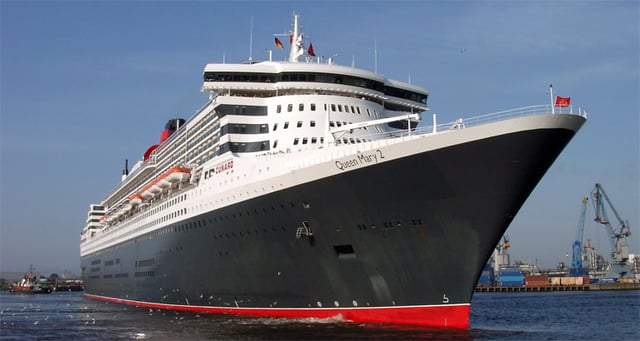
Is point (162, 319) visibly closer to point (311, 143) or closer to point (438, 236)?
point (311, 143)

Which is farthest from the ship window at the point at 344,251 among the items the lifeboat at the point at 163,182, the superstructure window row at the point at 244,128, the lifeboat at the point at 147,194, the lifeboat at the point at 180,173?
the lifeboat at the point at 147,194

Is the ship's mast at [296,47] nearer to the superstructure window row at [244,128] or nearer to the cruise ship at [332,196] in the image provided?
the cruise ship at [332,196]

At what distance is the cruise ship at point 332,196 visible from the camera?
21.2 meters

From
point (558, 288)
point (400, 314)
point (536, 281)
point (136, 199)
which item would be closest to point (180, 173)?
point (136, 199)

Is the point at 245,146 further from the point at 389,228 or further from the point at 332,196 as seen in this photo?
the point at 389,228

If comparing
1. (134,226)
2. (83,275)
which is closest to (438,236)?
(134,226)

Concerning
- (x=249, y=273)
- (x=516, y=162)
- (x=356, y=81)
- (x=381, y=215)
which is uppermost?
(x=356, y=81)

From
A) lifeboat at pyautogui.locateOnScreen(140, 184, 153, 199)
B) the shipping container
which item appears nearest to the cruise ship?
lifeboat at pyautogui.locateOnScreen(140, 184, 153, 199)

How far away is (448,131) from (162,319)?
59.0 ft

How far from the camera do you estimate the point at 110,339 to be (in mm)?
24672

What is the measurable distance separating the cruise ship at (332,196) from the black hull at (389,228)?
0.04 m

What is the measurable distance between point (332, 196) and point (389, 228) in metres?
2.46

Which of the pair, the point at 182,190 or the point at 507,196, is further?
the point at 182,190

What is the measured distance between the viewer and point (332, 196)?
77.8 feet
